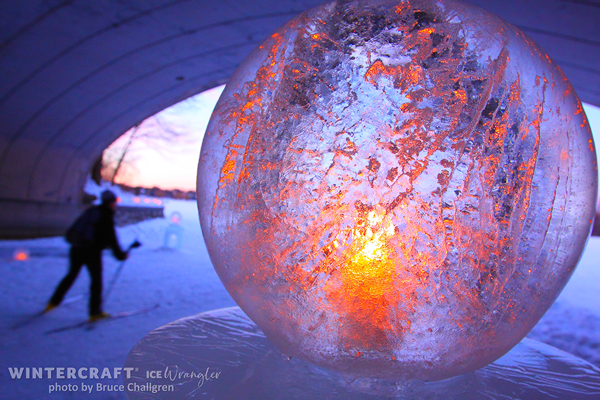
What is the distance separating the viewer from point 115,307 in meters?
5.00

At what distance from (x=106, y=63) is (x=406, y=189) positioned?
7.76 metres

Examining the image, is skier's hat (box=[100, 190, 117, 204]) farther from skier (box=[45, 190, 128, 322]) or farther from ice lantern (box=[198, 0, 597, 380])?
ice lantern (box=[198, 0, 597, 380])

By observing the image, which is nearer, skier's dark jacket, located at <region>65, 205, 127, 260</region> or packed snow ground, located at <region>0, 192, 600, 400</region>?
packed snow ground, located at <region>0, 192, 600, 400</region>

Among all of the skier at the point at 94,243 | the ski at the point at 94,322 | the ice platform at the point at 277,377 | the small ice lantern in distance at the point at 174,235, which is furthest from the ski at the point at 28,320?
the small ice lantern in distance at the point at 174,235

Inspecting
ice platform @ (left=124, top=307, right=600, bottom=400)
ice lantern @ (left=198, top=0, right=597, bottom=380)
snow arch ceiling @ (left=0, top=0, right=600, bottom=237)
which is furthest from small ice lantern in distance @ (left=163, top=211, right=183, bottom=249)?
ice lantern @ (left=198, top=0, right=597, bottom=380)

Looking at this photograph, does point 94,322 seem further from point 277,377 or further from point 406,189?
point 406,189

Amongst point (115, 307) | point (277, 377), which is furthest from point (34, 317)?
point (277, 377)

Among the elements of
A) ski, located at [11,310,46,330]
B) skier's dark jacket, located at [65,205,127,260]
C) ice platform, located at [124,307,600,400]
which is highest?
skier's dark jacket, located at [65,205,127,260]

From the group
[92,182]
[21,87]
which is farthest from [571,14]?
[92,182]

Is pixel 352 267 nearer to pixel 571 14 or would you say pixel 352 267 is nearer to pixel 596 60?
pixel 571 14

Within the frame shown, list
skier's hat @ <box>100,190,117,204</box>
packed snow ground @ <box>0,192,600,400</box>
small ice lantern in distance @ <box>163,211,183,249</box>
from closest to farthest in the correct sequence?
packed snow ground @ <box>0,192,600,400</box> < skier's hat @ <box>100,190,117,204</box> < small ice lantern in distance @ <box>163,211,183,249</box>

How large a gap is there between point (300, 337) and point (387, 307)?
31 centimetres

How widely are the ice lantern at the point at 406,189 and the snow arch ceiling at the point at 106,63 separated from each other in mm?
4599

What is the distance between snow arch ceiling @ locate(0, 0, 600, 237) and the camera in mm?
5273
